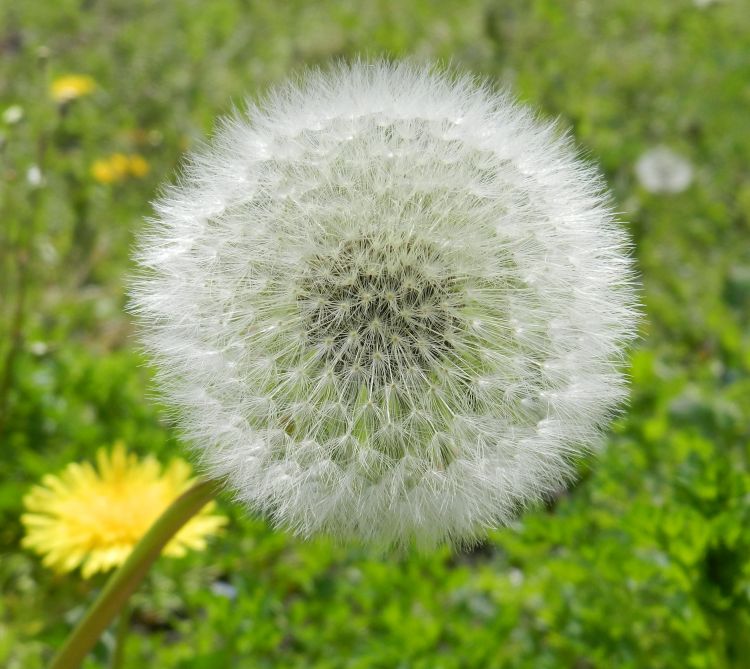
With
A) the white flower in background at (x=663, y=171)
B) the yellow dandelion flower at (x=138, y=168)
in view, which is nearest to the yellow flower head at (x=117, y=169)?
the yellow dandelion flower at (x=138, y=168)

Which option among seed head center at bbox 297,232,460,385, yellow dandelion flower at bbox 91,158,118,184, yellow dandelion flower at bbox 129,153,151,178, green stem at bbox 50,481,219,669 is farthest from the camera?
yellow dandelion flower at bbox 129,153,151,178

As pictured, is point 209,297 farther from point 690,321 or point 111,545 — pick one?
point 690,321

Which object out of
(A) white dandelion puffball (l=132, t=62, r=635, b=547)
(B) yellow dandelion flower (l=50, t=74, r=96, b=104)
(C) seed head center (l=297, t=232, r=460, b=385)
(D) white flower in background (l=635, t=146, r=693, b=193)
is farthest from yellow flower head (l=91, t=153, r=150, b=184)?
(C) seed head center (l=297, t=232, r=460, b=385)

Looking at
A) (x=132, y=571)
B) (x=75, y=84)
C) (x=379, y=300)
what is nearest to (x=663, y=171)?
(x=75, y=84)

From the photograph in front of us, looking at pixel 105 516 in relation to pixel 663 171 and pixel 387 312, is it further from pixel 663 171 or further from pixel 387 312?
pixel 663 171

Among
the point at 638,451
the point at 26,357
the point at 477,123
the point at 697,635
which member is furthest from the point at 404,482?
the point at 26,357

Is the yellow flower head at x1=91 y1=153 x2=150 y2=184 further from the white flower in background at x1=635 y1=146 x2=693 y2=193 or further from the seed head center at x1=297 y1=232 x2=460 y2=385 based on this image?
the seed head center at x1=297 y1=232 x2=460 y2=385
